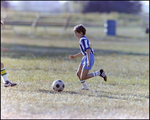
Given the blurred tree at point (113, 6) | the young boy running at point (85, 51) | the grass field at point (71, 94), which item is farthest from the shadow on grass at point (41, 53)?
the blurred tree at point (113, 6)

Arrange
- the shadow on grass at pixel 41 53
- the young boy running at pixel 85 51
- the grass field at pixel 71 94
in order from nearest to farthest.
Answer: the grass field at pixel 71 94
the young boy running at pixel 85 51
the shadow on grass at pixel 41 53

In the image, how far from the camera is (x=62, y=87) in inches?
263

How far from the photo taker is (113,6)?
37.3 m

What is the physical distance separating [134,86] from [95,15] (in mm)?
30167

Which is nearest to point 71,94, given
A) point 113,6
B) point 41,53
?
point 41,53

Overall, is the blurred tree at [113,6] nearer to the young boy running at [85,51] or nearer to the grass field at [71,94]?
the grass field at [71,94]

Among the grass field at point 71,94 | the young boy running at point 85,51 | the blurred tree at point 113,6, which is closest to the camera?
the grass field at point 71,94

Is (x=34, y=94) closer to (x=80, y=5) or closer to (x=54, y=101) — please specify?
(x=54, y=101)

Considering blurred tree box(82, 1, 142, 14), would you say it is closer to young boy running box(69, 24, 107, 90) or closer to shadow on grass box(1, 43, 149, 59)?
shadow on grass box(1, 43, 149, 59)

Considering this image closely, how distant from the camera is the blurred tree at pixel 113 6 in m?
37.3

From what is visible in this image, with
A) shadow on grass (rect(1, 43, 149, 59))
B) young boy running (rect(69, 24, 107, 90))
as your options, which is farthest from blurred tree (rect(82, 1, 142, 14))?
young boy running (rect(69, 24, 107, 90))

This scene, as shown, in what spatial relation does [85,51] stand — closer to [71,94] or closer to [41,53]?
[71,94]

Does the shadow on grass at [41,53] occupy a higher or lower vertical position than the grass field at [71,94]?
higher

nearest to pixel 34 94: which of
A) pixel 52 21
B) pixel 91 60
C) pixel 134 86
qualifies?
pixel 91 60
